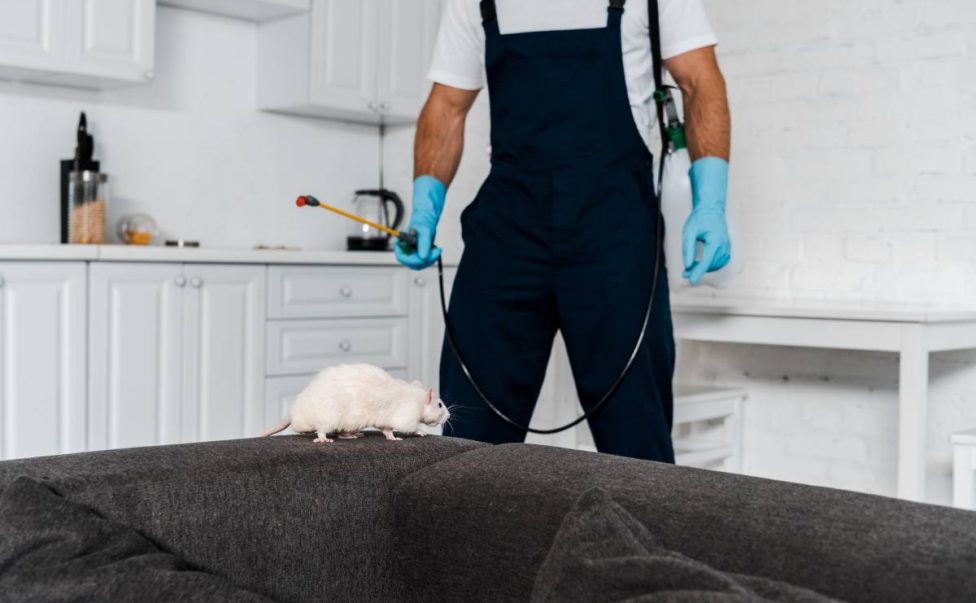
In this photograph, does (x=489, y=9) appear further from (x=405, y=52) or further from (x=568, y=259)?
(x=405, y=52)

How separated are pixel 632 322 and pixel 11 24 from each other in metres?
2.15

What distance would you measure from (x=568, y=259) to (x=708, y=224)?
269 millimetres

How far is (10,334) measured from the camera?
3018 millimetres

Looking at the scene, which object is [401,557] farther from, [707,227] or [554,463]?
[707,227]

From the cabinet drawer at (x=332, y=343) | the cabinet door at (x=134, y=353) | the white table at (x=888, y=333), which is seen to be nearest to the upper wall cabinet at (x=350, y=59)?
the cabinet drawer at (x=332, y=343)

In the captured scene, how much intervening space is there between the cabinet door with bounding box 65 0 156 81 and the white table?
1.82 metres

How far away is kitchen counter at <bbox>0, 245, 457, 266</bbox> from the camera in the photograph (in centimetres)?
301

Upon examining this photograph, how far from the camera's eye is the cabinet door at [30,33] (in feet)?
10.5

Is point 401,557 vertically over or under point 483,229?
under

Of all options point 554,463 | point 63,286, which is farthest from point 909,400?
point 63,286

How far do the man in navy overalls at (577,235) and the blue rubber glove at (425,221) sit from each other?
94 mm

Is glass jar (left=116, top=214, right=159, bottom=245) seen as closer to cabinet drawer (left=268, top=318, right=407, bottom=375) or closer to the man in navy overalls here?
cabinet drawer (left=268, top=318, right=407, bottom=375)

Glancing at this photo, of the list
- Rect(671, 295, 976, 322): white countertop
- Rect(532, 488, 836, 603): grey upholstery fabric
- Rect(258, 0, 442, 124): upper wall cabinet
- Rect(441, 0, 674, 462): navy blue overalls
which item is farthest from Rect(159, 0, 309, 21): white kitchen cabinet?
Rect(532, 488, 836, 603): grey upholstery fabric

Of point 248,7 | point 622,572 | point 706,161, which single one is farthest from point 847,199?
point 622,572
